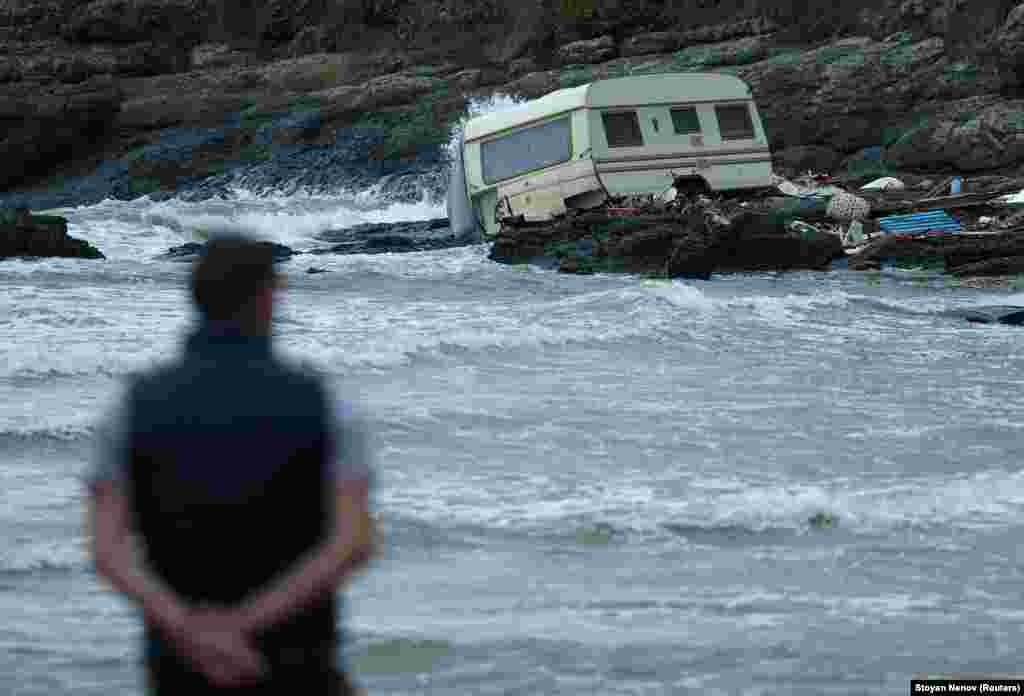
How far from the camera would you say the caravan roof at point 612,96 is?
2419cm

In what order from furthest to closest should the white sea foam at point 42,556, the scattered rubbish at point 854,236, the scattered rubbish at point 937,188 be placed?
the scattered rubbish at point 937,188 → the scattered rubbish at point 854,236 → the white sea foam at point 42,556

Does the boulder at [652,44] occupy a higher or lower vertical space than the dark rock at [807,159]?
higher

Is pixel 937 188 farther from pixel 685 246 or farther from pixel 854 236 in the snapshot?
pixel 685 246

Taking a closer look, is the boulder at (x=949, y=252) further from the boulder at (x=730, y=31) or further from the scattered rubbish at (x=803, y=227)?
the boulder at (x=730, y=31)

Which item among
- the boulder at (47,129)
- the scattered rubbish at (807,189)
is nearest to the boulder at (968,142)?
the scattered rubbish at (807,189)

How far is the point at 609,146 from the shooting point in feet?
79.4

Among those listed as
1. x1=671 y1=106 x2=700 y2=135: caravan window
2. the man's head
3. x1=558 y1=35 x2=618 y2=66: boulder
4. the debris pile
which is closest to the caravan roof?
x1=671 y1=106 x2=700 y2=135: caravan window

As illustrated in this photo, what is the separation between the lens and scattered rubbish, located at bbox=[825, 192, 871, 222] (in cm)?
2436

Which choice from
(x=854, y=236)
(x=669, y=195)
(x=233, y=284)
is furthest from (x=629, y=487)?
(x=669, y=195)

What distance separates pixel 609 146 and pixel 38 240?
29.5 feet

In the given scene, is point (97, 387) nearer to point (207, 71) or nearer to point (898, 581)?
point (898, 581)

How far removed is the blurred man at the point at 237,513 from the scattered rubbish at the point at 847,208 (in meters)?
21.6

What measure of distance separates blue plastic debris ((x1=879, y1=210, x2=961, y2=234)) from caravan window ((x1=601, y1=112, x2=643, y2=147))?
364 centimetres

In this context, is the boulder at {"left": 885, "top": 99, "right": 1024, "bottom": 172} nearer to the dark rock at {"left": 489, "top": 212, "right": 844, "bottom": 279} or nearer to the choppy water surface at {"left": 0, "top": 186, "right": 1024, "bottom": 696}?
the dark rock at {"left": 489, "top": 212, "right": 844, "bottom": 279}
